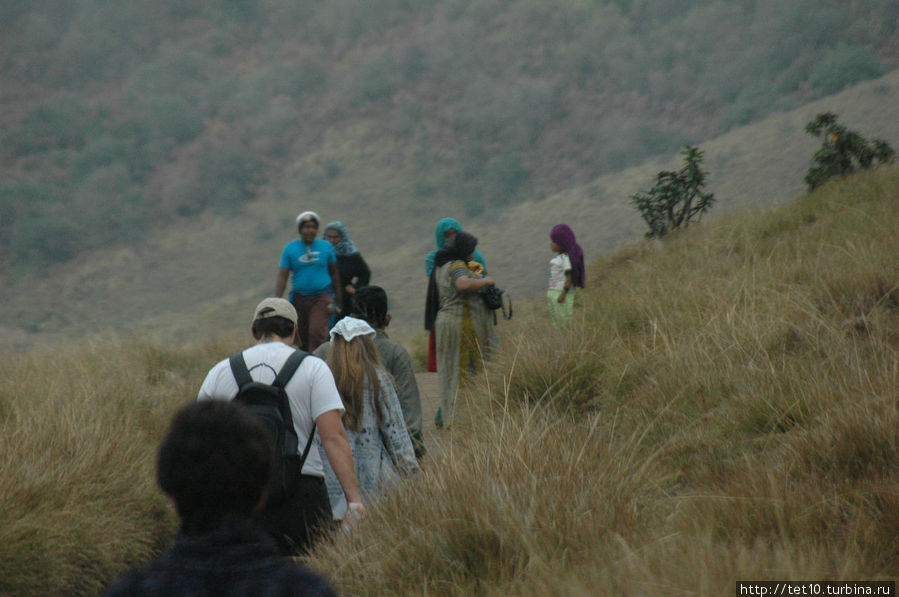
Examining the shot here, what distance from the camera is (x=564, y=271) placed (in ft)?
32.9

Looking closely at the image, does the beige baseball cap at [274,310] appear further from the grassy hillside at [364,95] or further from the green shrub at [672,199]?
the grassy hillside at [364,95]

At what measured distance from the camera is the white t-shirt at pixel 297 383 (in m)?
3.89

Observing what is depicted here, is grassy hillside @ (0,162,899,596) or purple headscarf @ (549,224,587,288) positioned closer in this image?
grassy hillside @ (0,162,899,596)

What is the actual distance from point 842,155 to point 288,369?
543 inches

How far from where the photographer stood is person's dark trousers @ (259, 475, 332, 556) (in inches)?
155

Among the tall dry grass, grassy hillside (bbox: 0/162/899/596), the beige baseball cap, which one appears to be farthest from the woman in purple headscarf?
the beige baseball cap

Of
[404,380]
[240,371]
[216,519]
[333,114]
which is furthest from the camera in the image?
[333,114]

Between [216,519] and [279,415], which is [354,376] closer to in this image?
[279,415]

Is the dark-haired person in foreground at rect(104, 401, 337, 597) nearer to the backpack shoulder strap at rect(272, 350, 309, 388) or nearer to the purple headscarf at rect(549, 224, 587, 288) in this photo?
the backpack shoulder strap at rect(272, 350, 309, 388)

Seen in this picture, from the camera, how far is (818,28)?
63.0 m

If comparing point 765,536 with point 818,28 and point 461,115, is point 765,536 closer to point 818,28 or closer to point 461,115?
point 818,28

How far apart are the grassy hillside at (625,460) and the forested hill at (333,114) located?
148 ft

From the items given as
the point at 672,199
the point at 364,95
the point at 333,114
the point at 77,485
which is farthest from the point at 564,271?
the point at 364,95

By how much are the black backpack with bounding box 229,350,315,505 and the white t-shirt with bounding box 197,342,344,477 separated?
32 mm
